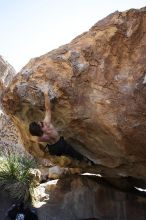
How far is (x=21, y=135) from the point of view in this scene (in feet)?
35.9

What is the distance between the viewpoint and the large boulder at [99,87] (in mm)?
8039

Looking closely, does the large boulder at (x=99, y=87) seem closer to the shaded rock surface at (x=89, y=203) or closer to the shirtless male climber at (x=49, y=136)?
the shirtless male climber at (x=49, y=136)

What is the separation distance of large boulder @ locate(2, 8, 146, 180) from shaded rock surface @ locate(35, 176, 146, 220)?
2.66m

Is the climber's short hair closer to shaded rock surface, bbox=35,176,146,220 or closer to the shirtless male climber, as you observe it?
the shirtless male climber

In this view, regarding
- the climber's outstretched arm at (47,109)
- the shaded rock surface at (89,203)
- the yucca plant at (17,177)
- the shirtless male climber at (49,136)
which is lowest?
the shaded rock surface at (89,203)

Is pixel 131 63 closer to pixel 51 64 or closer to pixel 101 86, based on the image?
pixel 101 86

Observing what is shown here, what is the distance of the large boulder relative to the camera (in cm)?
804

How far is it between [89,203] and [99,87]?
15.6ft

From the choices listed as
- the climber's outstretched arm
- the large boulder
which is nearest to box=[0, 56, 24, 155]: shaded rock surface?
the large boulder

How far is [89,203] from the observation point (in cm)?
1152

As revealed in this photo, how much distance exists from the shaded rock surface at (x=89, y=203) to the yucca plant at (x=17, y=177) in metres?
0.68

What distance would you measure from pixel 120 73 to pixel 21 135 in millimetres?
4207

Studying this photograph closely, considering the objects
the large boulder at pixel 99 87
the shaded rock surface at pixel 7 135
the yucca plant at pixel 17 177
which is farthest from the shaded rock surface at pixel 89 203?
the shaded rock surface at pixel 7 135

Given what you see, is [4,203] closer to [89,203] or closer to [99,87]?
[89,203]
